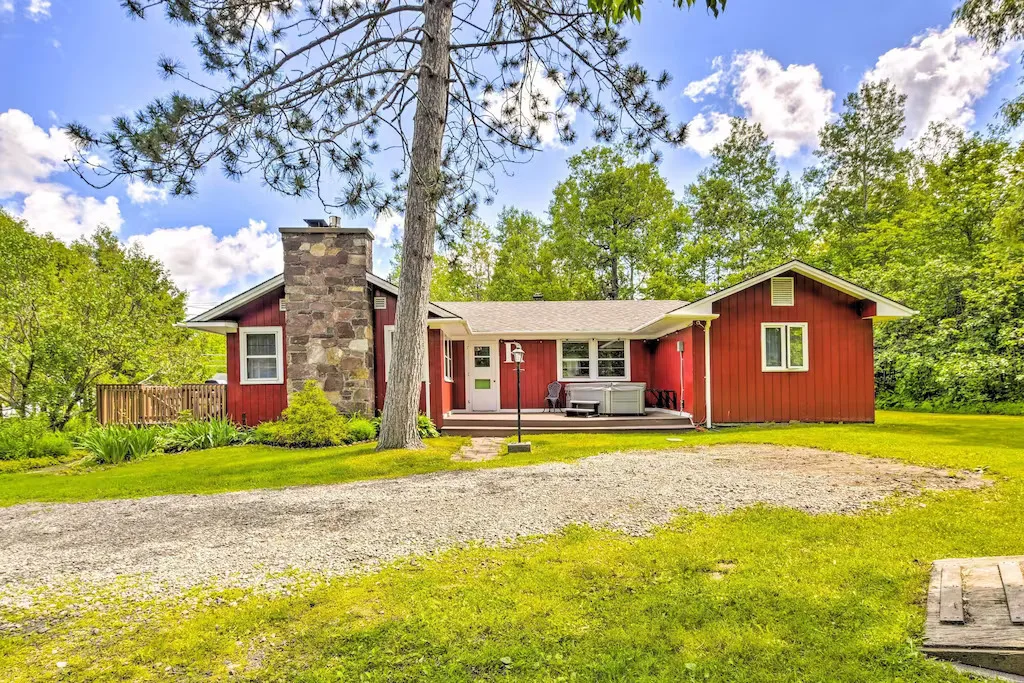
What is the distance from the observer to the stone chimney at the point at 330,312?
1132 centimetres

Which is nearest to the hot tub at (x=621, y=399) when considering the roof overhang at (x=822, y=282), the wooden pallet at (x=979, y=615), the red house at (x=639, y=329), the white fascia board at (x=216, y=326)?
the red house at (x=639, y=329)

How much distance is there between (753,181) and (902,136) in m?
6.81

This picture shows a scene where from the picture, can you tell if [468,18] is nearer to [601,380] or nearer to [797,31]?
[601,380]

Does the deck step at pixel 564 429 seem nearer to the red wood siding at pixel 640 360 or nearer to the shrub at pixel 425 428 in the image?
the shrub at pixel 425 428

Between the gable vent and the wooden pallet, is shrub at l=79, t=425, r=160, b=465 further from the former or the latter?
the gable vent

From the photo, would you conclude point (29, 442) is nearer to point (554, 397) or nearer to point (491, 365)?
point (491, 365)

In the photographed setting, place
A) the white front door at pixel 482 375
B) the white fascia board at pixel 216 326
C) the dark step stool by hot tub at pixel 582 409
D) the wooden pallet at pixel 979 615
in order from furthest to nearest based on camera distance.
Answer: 1. the white front door at pixel 482 375
2. the dark step stool by hot tub at pixel 582 409
3. the white fascia board at pixel 216 326
4. the wooden pallet at pixel 979 615

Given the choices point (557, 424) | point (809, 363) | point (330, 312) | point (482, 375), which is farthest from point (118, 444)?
point (809, 363)

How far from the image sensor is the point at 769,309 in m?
12.3

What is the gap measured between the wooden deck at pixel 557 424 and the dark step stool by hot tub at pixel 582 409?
56 cm

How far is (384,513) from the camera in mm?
5328

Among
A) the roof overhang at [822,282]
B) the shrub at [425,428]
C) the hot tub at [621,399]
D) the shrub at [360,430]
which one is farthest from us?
the hot tub at [621,399]

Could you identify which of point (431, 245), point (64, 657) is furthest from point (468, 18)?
point (64, 657)

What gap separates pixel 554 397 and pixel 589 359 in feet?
5.48
